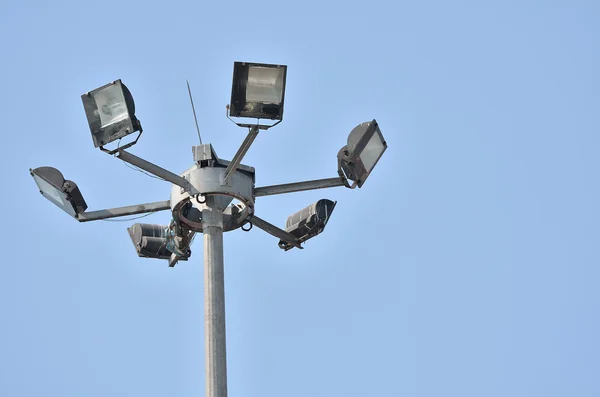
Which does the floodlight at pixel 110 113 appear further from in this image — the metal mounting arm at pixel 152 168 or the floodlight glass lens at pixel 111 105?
the metal mounting arm at pixel 152 168

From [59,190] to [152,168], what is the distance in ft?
8.13

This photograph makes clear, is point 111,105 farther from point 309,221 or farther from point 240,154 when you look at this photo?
point 309,221

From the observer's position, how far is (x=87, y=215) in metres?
26.4

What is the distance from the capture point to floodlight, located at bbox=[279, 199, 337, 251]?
27.5m

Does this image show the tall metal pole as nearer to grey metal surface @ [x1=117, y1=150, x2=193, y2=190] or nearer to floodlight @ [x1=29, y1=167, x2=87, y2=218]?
grey metal surface @ [x1=117, y1=150, x2=193, y2=190]

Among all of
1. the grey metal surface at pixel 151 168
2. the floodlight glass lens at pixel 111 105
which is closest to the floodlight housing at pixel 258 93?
the grey metal surface at pixel 151 168

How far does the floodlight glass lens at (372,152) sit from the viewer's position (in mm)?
26734

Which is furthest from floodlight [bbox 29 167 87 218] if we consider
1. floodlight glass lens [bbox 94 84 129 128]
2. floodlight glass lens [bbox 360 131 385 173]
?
floodlight glass lens [bbox 360 131 385 173]

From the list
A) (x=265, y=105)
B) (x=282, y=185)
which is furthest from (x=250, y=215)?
(x=265, y=105)

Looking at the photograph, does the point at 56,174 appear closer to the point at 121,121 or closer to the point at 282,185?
the point at 121,121

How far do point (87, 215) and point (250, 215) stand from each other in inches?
121

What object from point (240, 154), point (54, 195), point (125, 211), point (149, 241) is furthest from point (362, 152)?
point (54, 195)

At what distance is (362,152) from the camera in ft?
87.7

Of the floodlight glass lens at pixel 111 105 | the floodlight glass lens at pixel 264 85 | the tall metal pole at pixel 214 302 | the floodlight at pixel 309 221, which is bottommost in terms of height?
the tall metal pole at pixel 214 302
